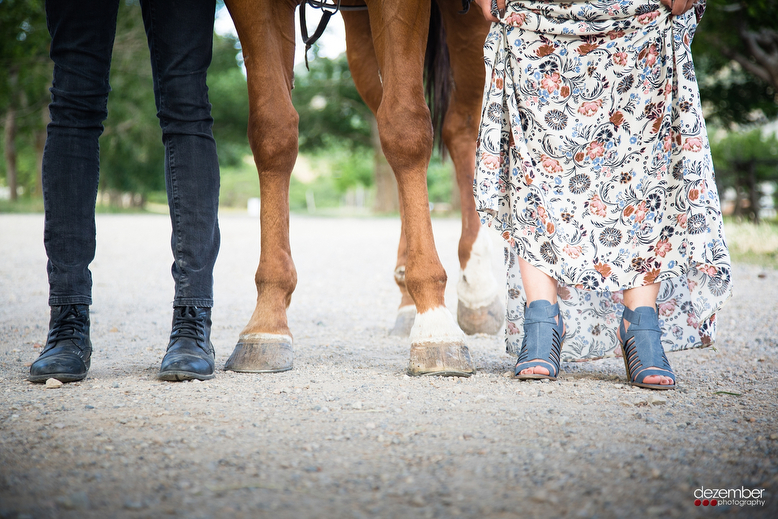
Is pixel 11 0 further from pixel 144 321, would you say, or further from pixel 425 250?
pixel 425 250

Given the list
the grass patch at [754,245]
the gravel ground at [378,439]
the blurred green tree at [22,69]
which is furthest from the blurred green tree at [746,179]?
the blurred green tree at [22,69]

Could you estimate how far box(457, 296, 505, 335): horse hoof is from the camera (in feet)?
9.71

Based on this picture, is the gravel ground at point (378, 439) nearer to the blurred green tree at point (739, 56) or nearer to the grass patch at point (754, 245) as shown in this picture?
the grass patch at point (754, 245)

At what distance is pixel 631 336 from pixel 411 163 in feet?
3.12

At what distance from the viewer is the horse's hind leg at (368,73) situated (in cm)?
292

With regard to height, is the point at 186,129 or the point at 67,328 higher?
the point at 186,129

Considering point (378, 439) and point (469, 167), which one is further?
point (469, 167)

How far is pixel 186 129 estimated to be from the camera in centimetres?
207

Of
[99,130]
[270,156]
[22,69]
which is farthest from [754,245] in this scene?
[22,69]

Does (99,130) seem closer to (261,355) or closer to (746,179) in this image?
(261,355)

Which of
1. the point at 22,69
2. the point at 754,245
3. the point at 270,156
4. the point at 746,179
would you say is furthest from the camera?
the point at 22,69

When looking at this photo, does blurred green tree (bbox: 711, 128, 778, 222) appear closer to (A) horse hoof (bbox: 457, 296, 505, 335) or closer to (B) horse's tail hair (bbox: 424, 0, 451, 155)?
(B) horse's tail hair (bbox: 424, 0, 451, 155)

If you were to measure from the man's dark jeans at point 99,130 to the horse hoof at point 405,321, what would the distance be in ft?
3.56

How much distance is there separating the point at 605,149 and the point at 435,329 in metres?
0.84
